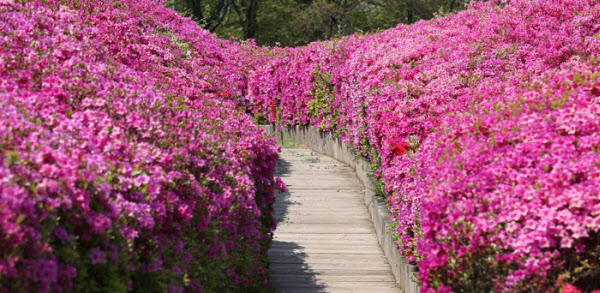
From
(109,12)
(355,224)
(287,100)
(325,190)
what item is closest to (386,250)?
(355,224)

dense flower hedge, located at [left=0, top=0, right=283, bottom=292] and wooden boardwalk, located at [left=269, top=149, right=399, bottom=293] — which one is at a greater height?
dense flower hedge, located at [left=0, top=0, right=283, bottom=292]

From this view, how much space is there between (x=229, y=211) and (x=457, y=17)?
7.84 metres

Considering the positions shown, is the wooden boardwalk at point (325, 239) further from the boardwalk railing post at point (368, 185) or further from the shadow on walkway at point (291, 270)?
the boardwalk railing post at point (368, 185)

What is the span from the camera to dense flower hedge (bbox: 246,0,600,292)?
3217mm

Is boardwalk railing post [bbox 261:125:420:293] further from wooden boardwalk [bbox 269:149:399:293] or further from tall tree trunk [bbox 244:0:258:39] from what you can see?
tall tree trunk [bbox 244:0:258:39]

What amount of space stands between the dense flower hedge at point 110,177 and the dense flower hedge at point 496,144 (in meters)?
1.34

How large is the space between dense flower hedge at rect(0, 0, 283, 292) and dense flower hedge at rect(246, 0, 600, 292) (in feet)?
4.40

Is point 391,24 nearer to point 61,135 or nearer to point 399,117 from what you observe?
point 399,117

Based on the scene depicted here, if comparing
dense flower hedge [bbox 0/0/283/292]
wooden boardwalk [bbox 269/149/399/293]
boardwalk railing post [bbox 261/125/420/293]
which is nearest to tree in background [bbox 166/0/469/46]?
boardwalk railing post [bbox 261/125/420/293]

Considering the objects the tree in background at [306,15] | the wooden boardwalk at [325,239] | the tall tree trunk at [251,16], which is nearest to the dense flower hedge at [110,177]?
the wooden boardwalk at [325,239]

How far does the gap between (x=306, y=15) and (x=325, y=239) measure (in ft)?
75.5

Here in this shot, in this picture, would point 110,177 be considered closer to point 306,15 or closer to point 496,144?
point 496,144

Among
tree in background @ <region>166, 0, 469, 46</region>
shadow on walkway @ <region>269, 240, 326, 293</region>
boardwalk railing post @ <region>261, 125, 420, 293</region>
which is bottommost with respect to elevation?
shadow on walkway @ <region>269, 240, 326, 293</region>

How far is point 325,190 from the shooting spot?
983 cm
